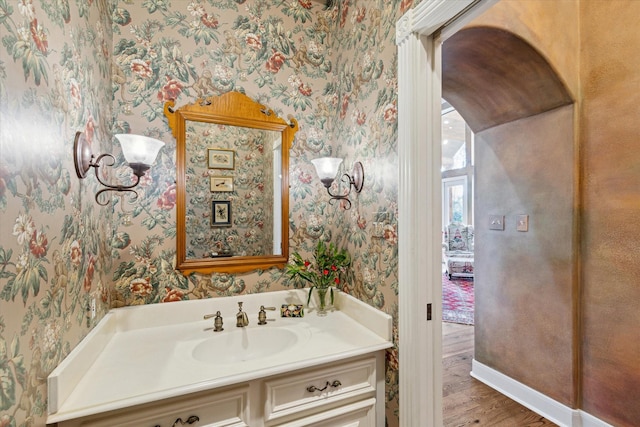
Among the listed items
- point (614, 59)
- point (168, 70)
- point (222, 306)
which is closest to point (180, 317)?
point (222, 306)

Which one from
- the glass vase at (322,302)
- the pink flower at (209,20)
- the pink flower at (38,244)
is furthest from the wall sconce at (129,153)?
the glass vase at (322,302)

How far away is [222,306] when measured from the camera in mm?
1620

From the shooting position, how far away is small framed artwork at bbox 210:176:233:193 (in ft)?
5.39

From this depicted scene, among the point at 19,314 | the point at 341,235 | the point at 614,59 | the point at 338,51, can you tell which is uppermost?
the point at 338,51

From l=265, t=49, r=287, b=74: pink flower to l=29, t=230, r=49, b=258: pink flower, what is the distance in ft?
4.75

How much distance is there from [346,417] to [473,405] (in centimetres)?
144

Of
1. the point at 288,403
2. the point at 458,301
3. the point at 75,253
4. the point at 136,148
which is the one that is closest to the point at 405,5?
the point at 136,148

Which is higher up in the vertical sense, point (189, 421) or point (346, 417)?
point (189, 421)

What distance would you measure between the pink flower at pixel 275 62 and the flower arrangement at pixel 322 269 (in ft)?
3.76

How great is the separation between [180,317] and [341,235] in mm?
1045

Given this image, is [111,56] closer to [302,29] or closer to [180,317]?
[302,29]

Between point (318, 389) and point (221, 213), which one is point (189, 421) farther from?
point (221, 213)

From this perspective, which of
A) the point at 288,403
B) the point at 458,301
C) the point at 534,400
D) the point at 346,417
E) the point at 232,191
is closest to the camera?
the point at 288,403

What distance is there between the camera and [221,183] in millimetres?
1660
